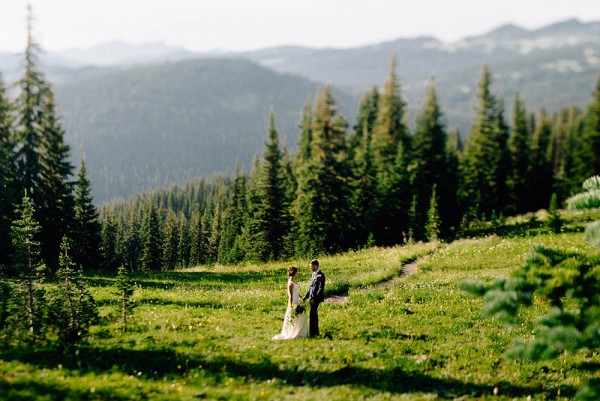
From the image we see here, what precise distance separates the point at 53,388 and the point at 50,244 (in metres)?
36.4

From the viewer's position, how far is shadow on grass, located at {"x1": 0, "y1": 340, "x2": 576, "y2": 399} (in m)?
10.0

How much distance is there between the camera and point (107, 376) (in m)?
9.65

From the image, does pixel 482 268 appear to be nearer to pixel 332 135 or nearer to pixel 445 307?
pixel 445 307

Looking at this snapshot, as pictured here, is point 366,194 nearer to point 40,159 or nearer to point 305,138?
point 305,138

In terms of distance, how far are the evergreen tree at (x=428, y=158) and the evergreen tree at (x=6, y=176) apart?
41406 millimetres

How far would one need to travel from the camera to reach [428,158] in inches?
2280

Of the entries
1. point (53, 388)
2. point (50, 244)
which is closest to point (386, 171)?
point (50, 244)

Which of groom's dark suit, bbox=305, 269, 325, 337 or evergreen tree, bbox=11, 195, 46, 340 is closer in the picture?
evergreen tree, bbox=11, 195, 46, 340

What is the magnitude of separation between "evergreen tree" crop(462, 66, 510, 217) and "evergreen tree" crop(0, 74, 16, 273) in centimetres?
5444

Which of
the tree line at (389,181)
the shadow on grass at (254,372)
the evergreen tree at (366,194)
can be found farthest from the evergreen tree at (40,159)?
the shadow on grass at (254,372)

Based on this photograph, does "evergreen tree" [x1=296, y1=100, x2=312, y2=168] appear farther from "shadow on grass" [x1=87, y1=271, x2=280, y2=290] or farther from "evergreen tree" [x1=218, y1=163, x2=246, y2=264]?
"shadow on grass" [x1=87, y1=271, x2=280, y2=290]

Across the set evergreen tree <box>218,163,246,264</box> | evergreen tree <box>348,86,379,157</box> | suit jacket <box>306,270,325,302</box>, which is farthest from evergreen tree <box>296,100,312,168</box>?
suit jacket <box>306,270,325,302</box>

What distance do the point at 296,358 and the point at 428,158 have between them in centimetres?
5015

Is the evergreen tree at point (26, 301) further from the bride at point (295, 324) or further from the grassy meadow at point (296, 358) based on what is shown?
the bride at point (295, 324)
